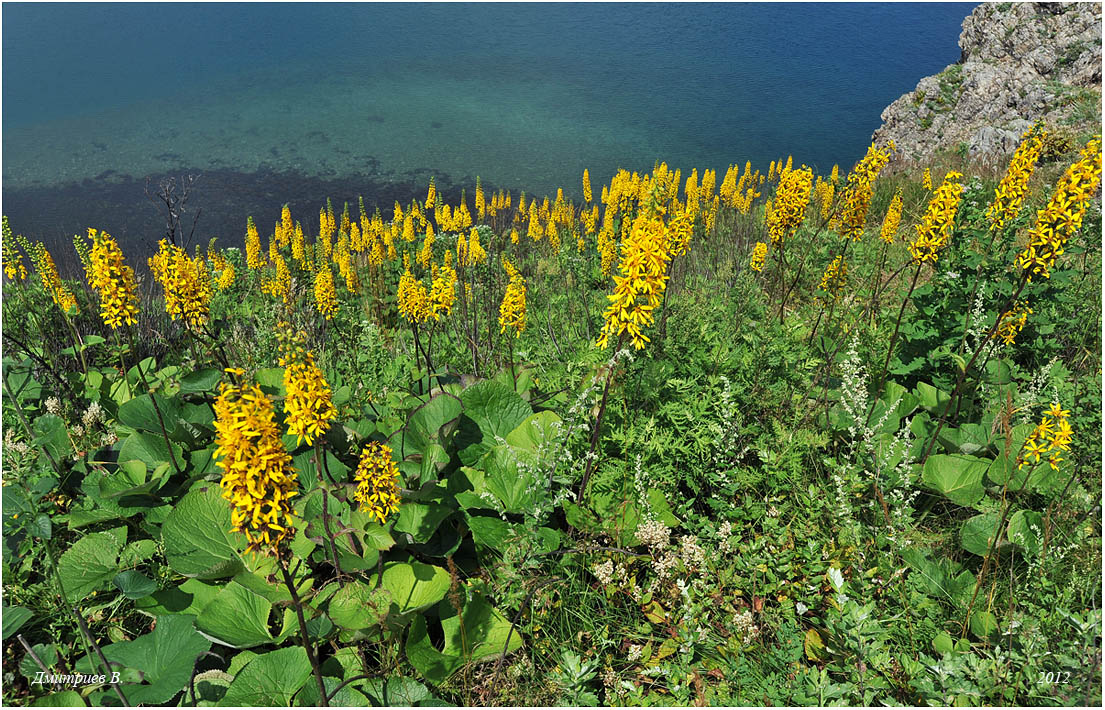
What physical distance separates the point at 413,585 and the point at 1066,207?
3706mm

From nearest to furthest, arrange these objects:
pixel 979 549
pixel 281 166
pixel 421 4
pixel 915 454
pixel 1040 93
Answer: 1. pixel 979 549
2. pixel 915 454
3. pixel 1040 93
4. pixel 281 166
5. pixel 421 4

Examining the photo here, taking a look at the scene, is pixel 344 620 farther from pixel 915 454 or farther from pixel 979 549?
pixel 915 454

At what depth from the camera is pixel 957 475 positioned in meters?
3.13

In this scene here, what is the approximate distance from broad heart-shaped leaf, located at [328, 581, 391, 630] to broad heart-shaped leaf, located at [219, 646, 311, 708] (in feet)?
0.63

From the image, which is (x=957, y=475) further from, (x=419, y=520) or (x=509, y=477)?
(x=419, y=520)

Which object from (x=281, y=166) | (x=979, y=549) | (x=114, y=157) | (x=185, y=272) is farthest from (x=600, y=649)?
(x=114, y=157)

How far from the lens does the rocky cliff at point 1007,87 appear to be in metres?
14.1

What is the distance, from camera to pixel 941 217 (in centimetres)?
365

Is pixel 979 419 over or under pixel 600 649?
over

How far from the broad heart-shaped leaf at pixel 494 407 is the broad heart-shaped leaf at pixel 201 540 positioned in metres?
1.40

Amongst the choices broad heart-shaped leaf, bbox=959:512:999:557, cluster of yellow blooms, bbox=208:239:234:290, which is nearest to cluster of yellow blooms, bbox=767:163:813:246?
broad heart-shaped leaf, bbox=959:512:999:557

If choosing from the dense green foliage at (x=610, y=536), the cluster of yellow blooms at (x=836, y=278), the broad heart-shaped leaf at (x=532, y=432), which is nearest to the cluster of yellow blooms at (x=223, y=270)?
the dense green foliage at (x=610, y=536)

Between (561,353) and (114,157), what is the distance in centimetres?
2060

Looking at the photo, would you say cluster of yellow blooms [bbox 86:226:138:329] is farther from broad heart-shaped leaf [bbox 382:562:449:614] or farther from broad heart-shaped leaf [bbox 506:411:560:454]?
broad heart-shaped leaf [bbox 506:411:560:454]
